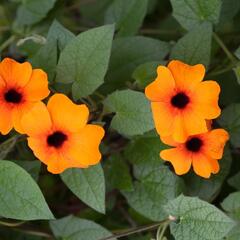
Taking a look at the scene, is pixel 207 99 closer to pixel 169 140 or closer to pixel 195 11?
pixel 169 140

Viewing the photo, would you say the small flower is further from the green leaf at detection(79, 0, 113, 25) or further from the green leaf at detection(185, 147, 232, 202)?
the green leaf at detection(79, 0, 113, 25)

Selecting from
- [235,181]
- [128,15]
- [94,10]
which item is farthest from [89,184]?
[94,10]

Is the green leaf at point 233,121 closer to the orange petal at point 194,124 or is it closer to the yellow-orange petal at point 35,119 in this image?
the orange petal at point 194,124

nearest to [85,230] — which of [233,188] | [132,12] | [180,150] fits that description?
[180,150]

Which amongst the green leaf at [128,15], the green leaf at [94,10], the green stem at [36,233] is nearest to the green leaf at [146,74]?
the green leaf at [128,15]

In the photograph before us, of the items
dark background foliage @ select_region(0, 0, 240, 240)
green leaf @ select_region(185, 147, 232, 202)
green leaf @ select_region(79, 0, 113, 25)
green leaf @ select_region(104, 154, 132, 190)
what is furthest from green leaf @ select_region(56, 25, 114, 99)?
green leaf @ select_region(79, 0, 113, 25)

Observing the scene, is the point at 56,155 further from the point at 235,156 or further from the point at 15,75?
the point at 235,156
